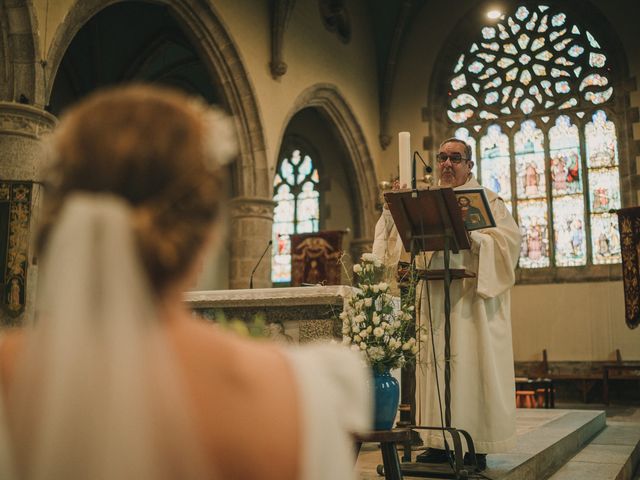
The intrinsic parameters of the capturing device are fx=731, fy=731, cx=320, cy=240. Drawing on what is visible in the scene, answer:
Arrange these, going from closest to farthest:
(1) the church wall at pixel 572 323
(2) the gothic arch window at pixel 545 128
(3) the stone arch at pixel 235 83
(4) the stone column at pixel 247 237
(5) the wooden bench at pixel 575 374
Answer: (3) the stone arch at pixel 235 83, (4) the stone column at pixel 247 237, (5) the wooden bench at pixel 575 374, (1) the church wall at pixel 572 323, (2) the gothic arch window at pixel 545 128

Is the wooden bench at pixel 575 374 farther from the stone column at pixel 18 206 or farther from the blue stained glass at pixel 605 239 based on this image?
the stone column at pixel 18 206

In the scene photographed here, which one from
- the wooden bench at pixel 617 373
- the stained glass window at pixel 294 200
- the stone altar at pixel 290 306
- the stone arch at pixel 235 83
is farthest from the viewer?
the stained glass window at pixel 294 200

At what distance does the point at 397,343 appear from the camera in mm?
3230

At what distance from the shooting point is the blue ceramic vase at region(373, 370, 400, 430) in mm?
3139

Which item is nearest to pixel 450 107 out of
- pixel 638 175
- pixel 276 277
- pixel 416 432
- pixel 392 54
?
pixel 392 54

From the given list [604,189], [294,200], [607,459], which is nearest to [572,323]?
[604,189]

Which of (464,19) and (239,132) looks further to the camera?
(464,19)

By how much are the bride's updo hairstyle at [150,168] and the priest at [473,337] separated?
9.34 ft

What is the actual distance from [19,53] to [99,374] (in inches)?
259

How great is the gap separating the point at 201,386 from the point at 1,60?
21.9 feet

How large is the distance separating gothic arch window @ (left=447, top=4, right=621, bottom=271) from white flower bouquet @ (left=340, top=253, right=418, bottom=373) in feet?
31.7

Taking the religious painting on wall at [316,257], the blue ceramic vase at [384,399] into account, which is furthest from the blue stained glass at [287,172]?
the blue ceramic vase at [384,399]

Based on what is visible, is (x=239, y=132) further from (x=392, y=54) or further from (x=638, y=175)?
(x=638, y=175)

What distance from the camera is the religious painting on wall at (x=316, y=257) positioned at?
11.4 metres
